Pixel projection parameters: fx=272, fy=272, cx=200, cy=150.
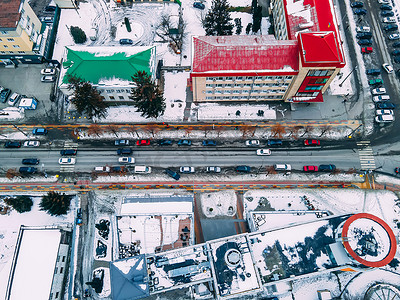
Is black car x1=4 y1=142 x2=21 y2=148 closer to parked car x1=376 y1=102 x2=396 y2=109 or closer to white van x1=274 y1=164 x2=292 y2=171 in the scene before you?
white van x1=274 y1=164 x2=292 y2=171

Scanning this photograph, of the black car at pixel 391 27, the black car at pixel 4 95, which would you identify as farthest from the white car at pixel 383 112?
the black car at pixel 4 95

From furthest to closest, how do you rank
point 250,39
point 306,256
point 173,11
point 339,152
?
point 173,11
point 339,152
point 250,39
point 306,256

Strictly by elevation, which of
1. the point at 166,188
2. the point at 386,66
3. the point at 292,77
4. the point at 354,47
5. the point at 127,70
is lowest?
the point at 166,188

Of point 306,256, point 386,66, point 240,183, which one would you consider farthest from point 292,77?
point 306,256

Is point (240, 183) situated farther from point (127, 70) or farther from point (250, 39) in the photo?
point (127, 70)

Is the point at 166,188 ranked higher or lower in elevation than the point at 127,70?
lower

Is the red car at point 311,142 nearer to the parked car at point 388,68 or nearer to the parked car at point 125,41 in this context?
the parked car at point 388,68

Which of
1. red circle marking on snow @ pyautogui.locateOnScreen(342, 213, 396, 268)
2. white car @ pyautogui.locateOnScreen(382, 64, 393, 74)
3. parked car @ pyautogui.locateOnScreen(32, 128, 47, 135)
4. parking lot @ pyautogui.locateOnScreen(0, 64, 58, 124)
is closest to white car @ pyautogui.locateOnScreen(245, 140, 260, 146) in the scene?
red circle marking on snow @ pyautogui.locateOnScreen(342, 213, 396, 268)
